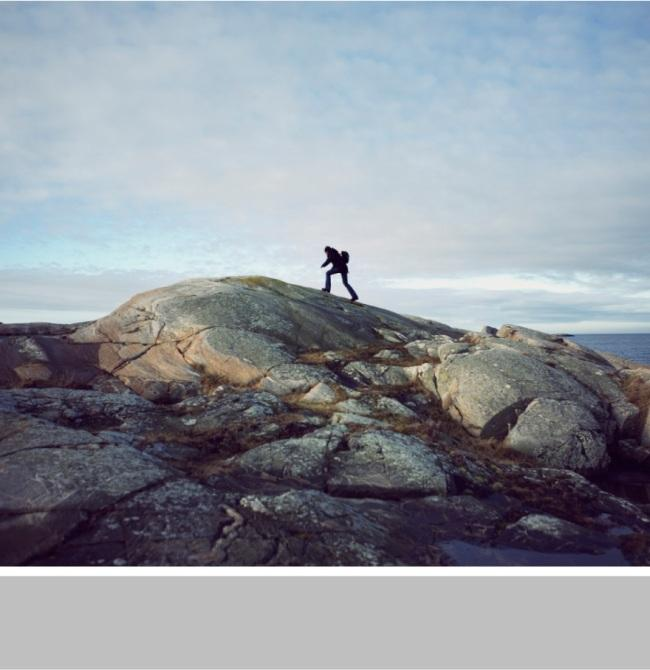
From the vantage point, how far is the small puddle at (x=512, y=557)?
890 centimetres

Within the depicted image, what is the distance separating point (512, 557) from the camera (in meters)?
9.05

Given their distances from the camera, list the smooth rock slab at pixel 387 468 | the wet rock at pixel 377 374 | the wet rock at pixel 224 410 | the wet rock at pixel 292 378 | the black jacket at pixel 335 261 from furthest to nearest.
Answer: the black jacket at pixel 335 261
the wet rock at pixel 377 374
the wet rock at pixel 292 378
the wet rock at pixel 224 410
the smooth rock slab at pixel 387 468

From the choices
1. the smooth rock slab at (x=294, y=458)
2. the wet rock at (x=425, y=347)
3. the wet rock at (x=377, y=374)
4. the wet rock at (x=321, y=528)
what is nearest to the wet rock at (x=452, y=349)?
the wet rock at (x=425, y=347)

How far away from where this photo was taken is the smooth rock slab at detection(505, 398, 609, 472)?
1498 cm

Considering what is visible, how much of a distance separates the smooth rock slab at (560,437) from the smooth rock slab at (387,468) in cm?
458

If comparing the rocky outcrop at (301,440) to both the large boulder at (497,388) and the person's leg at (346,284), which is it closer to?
the large boulder at (497,388)

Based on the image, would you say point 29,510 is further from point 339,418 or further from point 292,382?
point 292,382

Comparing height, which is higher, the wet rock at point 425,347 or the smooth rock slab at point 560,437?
the wet rock at point 425,347

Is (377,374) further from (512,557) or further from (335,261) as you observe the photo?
(512,557)

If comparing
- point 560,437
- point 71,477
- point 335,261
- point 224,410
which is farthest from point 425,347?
point 71,477

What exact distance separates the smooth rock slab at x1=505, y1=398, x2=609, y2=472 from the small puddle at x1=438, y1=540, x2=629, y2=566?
18.5 feet

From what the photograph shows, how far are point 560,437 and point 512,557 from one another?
776 centimetres

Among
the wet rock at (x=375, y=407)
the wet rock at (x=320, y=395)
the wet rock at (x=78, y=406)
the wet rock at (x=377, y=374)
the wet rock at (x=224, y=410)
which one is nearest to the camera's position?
the wet rock at (x=78, y=406)

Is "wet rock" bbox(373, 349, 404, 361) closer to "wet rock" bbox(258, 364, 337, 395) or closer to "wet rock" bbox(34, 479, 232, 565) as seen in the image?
"wet rock" bbox(258, 364, 337, 395)
